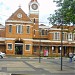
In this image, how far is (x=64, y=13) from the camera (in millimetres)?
29578

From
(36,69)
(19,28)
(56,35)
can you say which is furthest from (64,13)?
(56,35)

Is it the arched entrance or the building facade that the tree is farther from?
the arched entrance

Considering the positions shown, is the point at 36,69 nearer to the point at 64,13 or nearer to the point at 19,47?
the point at 64,13

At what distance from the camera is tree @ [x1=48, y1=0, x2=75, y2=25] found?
2731 cm

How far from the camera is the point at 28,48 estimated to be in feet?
261

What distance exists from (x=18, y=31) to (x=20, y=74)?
5393cm

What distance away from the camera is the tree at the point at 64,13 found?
2731 centimetres

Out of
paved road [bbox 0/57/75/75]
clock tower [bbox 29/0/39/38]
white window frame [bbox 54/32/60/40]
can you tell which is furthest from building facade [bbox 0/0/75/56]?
paved road [bbox 0/57/75/75]

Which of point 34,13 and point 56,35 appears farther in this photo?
point 34,13

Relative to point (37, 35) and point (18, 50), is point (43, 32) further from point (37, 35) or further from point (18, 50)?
point (18, 50)

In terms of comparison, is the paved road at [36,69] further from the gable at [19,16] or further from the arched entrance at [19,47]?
the gable at [19,16]

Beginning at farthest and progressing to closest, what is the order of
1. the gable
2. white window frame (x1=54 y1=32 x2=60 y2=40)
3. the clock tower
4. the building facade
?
1. the clock tower
2. white window frame (x1=54 y1=32 x2=60 y2=40)
3. the gable
4. the building facade

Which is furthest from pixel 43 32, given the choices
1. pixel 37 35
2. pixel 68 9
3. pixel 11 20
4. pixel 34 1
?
pixel 68 9

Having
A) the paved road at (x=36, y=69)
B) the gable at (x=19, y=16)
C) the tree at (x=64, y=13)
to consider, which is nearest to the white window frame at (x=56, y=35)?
the gable at (x=19, y=16)
